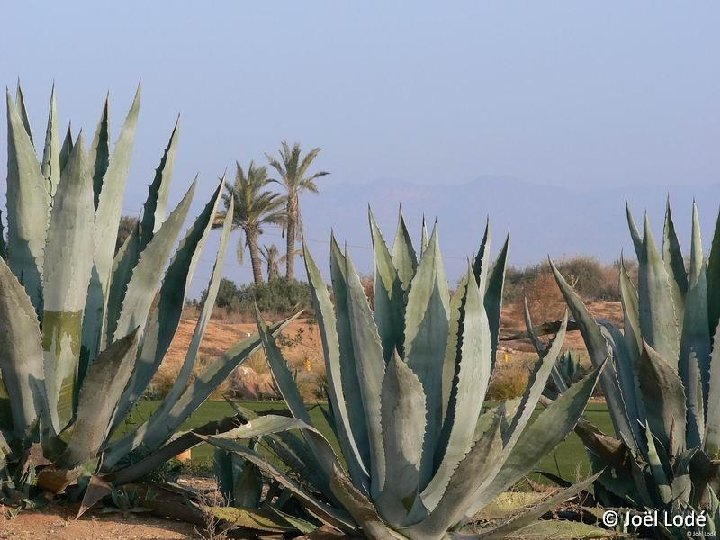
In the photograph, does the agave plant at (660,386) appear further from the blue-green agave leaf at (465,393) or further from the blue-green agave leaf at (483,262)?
the blue-green agave leaf at (465,393)

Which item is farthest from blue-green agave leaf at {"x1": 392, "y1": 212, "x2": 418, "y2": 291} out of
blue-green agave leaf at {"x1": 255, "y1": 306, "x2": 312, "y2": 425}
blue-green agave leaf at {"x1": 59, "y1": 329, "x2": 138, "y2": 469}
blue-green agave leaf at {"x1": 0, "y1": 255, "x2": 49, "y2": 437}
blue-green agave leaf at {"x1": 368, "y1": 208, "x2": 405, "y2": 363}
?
blue-green agave leaf at {"x1": 0, "y1": 255, "x2": 49, "y2": 437}

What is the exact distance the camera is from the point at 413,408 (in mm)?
3674

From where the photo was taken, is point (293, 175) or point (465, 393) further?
point (293, 175)

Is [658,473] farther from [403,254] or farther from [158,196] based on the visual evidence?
[158,196]

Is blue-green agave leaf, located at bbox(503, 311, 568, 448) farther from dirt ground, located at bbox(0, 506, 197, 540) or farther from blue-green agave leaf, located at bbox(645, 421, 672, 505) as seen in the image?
dirt ground, located at bbox(0, 506, 197, 540)

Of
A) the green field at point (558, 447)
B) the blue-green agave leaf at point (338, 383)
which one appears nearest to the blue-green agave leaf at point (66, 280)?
the green field at point (558, 447)

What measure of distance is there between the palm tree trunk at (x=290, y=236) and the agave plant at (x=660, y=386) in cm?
3309

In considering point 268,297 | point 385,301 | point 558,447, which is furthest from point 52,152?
point 268,297

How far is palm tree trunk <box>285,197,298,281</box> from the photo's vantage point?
1489 inches

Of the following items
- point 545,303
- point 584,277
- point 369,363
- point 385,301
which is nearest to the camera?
point 369,363

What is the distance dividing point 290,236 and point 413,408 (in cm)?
3548

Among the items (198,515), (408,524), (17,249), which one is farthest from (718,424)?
(17,249)

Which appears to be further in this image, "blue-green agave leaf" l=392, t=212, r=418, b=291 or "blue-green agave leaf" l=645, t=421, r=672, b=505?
"blue-green agave leaf" l=645, t=421, r=672, b=505

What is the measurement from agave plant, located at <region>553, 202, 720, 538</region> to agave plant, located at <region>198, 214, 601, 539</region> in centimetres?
71
